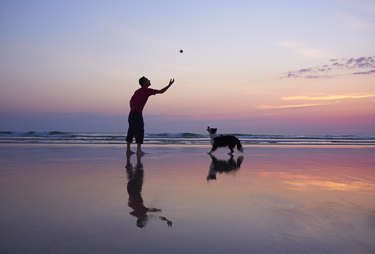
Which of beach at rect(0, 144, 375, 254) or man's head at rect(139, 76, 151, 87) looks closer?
beach at rect(0, 144, 375, 254)

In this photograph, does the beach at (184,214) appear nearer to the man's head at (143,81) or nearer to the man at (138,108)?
the man at (138,108)

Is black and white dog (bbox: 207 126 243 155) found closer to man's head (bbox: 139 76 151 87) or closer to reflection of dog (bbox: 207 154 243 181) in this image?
man's head (bbox: 139 76 151 87)

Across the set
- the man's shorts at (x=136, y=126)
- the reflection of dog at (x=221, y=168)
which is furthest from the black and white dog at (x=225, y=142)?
the reflection of dog at (x=221, y=168)

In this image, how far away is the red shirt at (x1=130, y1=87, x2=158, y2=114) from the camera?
890 cm

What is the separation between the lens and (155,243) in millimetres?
2125

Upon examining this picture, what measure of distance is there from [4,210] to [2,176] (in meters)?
2.41

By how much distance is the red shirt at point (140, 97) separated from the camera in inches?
350

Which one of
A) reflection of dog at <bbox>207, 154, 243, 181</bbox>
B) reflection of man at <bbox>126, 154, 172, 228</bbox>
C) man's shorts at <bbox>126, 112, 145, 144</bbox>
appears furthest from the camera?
man's shorts at <bbox>126, 112, 145, 144</bbox>

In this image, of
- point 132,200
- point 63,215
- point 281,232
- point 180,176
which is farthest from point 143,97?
point 281,232

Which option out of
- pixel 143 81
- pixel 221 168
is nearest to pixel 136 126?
pixel 143 81

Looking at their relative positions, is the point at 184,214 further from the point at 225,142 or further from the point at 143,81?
the point at 225,142

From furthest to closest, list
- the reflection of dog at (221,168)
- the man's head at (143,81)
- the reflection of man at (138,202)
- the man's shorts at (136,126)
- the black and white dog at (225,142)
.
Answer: the black and white dog at (225,142) < the man's head at (143,81) < the man's shorts at (136,126) < the reflection of dog at (221,168) < the reflection of man at (138,202)

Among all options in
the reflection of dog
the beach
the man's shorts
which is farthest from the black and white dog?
the beach

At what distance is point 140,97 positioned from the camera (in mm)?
8922
